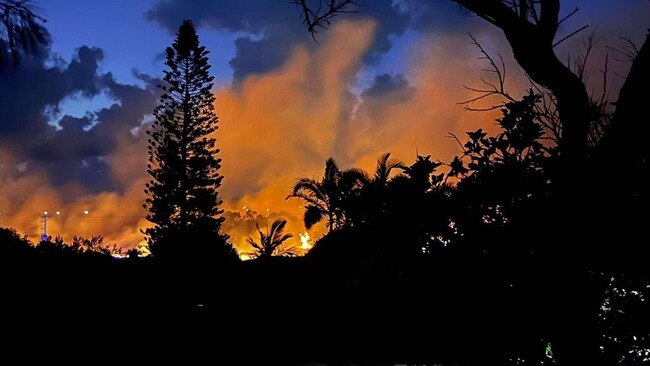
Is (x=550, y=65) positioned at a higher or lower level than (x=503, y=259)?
higher

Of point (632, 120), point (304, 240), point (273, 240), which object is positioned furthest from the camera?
point (304, 240)

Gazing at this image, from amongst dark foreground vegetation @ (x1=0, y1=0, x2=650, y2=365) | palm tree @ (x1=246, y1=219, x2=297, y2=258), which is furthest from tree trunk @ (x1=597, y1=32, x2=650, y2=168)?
palm tree @ (x1=246, y1=219, x2=297, y2=258)

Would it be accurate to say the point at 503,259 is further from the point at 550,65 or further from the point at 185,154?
the point at 185,154

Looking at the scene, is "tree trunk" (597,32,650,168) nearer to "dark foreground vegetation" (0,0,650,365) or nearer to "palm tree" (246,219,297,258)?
"dark foreground vegetation" (0,0,650,365)

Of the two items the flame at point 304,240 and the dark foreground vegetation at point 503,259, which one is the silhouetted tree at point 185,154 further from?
the dark foreground vegetation at point 503,259

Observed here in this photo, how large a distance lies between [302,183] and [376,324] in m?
17.6

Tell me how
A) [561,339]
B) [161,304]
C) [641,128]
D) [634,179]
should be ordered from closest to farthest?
[641,128]
[561,339]
[634,179]
[161,304]

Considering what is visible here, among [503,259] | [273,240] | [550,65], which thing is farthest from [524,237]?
[273,240]

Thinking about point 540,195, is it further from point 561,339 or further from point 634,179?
point 561,339

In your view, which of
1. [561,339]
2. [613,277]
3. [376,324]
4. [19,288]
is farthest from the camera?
[19,288]

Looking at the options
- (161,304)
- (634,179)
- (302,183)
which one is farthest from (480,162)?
(302,183)

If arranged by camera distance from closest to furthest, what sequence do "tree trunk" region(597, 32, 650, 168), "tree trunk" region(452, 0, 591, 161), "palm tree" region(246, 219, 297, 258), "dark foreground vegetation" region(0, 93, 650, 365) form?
1. "tree trunk" region(597, 32, 650, 168)
2. "dark foreground vegetation" region(0, 93, 650, 365)
3. "tree trunk" region(452, 0, 591, 161)
4. "palm tree" region(246, 219, 297, 258)

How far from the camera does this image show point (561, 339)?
2.16 meters

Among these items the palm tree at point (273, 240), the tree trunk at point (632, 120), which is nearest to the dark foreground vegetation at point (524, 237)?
the tree trunk at point (632, 120)
